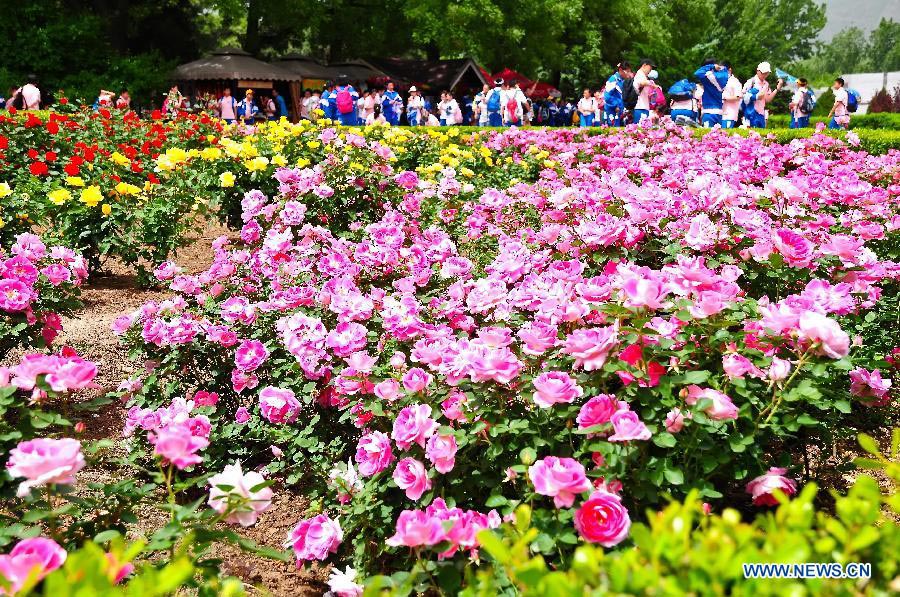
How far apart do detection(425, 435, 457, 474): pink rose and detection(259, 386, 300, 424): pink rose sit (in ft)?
2.74

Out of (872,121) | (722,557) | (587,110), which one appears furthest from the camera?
(872,121)

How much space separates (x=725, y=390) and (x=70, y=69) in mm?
25416

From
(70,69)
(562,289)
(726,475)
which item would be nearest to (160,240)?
(562,289)

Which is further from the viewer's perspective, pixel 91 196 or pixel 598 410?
pixel 91 196

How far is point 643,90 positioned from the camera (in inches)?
488

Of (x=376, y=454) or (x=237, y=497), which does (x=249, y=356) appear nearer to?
(x=376, y=454)

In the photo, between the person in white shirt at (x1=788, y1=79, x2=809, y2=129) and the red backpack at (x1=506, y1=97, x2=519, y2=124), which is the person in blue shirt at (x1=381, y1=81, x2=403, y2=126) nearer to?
the red backpack at (x1=506, y1=97, x2=519, y2=124)

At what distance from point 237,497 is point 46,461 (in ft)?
1.26

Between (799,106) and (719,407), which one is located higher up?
(799,106)

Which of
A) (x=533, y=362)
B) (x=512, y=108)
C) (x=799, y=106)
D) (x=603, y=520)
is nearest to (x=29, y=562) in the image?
(x=603, y=520)

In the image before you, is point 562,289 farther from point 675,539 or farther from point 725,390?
point 675,539

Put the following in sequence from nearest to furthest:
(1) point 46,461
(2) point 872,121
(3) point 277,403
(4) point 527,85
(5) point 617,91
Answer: (1) point 46,461 → (3) point 277,403 → (5) point 617,91 → (2) point 872,121 → (4) point 527,85

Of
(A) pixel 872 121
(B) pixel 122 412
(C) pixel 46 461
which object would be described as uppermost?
(C) pixel 46 461

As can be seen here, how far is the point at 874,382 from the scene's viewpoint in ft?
8.02
